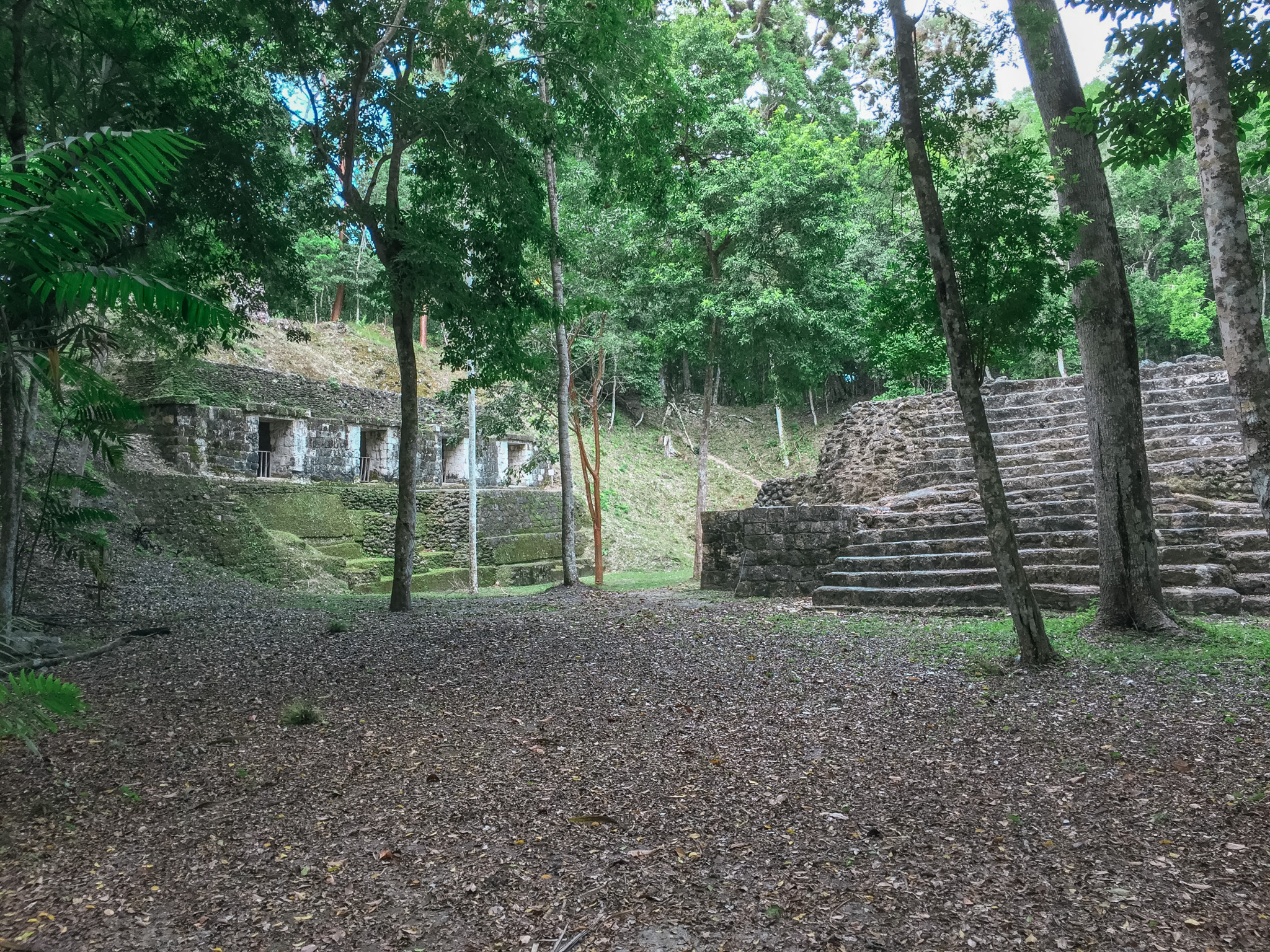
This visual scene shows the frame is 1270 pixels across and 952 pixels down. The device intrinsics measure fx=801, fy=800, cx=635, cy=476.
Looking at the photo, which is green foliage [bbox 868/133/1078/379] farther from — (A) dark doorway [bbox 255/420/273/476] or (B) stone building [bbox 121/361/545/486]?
(A) dark doorway [bbox 255/420/273/476]

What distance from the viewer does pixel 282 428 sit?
17.8 metres

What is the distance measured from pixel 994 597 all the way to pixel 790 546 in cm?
298

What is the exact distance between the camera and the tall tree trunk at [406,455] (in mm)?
8969

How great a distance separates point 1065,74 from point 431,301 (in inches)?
261

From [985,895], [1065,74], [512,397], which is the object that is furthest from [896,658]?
[512,397]

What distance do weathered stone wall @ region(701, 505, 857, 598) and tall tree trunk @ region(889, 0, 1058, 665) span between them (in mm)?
5032

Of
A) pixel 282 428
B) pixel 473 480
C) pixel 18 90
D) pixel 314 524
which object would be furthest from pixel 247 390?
pixel 18 90

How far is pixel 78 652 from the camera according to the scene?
232 inches

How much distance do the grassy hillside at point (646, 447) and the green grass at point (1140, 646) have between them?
50.7 feet

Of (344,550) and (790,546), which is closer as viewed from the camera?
(790,546)

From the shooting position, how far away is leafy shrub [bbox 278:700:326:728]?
175 inches

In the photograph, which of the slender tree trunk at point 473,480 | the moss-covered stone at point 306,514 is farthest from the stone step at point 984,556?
the moss-covered stone at point 306,514

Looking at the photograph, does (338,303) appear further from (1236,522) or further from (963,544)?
(1236,522)

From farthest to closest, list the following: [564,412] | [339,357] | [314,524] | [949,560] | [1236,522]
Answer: [339,357] < [314,524] < [564,412] < [949,560] < [1236,522]
